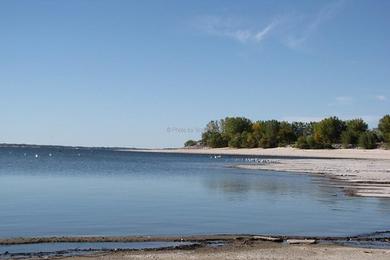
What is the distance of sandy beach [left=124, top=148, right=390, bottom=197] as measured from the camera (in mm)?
42706

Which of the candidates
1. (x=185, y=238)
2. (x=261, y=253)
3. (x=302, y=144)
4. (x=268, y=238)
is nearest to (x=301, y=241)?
(x=268, y=238)

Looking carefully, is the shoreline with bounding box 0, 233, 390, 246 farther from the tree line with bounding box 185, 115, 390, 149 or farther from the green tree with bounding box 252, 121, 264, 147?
the green tree with bounding box 252, 121, 264, 147

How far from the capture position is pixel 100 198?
109 ft

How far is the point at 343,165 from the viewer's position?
80625 mm

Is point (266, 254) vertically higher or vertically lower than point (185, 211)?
lower

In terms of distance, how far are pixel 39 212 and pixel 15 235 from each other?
6.61 m

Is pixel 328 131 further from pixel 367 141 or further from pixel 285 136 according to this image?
pixel 367 141

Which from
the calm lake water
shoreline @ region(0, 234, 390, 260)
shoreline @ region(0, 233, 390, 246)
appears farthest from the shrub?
shoreline @ region(0, 234, 390, 260)

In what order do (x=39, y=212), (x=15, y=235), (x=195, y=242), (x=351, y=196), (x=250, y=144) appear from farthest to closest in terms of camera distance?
(x=250, y=144)
(x=351, y=196)
(x=39, y=212)
(x=15, y=235)
(x=195, y=242)

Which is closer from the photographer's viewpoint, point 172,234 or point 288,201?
point 172,234

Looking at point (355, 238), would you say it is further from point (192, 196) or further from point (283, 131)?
point (283, 131)

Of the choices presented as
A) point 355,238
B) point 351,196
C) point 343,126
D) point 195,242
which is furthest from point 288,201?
point 343,126

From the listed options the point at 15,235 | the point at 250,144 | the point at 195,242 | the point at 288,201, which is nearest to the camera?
the point at 195,242

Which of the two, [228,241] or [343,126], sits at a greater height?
[343,126]
